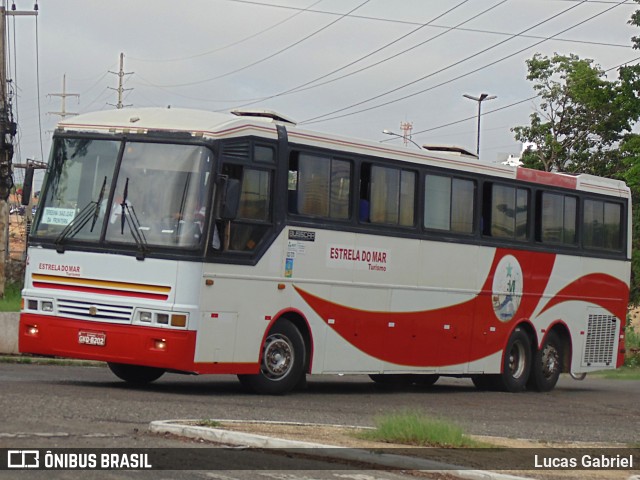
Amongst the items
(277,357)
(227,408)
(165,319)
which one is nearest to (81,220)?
(165,319)

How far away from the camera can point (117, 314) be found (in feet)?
53.0

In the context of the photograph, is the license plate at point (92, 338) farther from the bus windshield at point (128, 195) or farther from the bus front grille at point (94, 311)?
the bus windshield at point (128, 195)

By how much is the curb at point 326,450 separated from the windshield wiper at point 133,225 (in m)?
4.85

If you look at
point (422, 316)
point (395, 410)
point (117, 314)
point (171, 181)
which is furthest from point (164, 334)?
point (422, 316)

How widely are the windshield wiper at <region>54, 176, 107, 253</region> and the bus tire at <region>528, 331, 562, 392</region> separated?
9677 millimetres

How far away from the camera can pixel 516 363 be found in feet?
74.7

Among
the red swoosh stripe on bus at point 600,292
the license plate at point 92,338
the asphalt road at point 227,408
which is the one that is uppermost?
the red swoosh stripe on bus at point 600,292

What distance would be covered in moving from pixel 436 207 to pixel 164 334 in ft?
19.4

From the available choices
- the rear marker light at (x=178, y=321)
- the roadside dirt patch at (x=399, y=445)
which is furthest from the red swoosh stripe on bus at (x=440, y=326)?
the roadside dirt patch at (x=399, y=445)

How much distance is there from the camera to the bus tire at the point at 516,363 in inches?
881

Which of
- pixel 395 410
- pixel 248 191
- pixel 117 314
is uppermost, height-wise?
pixel 248 191

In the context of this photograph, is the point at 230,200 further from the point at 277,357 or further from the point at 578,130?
the point at 578,130

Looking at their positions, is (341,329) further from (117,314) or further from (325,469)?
(325,469)

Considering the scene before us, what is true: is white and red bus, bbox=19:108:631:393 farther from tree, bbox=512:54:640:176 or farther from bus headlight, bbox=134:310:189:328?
tree, bbox=512:54:640:176
